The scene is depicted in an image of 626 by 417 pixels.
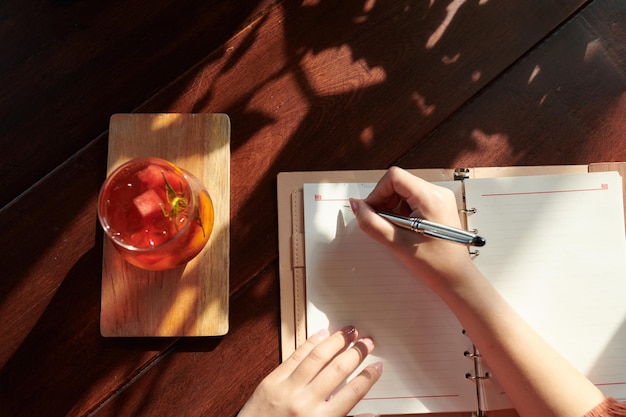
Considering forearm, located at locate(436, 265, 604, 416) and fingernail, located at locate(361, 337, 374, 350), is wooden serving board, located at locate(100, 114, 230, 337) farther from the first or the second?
forearm, located at locate(436, 265, 604, 416)

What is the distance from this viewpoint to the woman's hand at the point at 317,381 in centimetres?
63

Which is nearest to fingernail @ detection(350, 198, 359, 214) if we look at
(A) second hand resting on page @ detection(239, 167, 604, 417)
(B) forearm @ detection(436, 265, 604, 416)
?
(A) second hand resting on page @ detection(239, 167, 604, 417)

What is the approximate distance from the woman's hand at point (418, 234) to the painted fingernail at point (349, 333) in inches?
4.7

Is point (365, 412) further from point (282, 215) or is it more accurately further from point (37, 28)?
point (37, 28)

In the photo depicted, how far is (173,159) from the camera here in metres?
0.71

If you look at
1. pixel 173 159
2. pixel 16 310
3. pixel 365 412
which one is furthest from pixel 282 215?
pixel 16 310

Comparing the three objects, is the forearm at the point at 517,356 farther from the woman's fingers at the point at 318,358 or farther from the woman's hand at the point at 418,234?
the woman's fingers at the point at 318,358

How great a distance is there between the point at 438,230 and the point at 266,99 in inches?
12.5

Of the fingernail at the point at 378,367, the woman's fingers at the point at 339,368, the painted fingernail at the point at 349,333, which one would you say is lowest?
the fingernail at the point at 378,367

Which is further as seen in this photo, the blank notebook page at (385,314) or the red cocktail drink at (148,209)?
the blank notebook page at (385,314)

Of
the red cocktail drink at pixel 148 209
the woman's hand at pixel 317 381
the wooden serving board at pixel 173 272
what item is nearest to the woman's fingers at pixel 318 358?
the woman's hand at pixel 317 381

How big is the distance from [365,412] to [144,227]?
0.38 meters

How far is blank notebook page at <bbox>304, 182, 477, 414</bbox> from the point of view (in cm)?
68

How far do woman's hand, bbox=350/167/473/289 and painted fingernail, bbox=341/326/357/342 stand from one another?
12 cm
